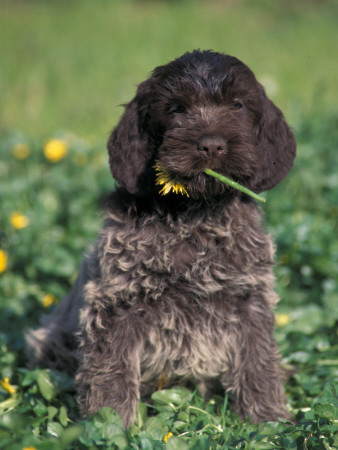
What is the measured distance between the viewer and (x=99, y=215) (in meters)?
3.89

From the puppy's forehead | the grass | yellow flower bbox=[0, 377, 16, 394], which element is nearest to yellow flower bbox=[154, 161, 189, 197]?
the puppy's forehead

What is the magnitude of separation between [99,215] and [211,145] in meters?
1.07

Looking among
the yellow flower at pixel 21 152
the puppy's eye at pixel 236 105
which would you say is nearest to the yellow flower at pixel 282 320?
the puppy's eye at pixel 236 105

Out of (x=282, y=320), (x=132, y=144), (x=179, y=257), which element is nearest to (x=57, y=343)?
(x=179, y=257)

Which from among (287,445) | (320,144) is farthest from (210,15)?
(287,445)

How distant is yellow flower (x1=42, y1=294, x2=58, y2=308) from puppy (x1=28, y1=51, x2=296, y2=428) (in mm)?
1589

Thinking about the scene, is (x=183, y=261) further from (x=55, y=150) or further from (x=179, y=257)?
(x=55, y=150)

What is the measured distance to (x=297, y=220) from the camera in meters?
5.61

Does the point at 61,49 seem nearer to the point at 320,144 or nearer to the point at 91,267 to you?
the point at 320,144

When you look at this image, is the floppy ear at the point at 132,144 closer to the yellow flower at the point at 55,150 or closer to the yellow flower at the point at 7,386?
the yellow flower at the point at 7,386

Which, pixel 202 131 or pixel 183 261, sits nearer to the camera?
pixel 202 131

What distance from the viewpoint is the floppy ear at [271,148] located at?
3605 millimetres

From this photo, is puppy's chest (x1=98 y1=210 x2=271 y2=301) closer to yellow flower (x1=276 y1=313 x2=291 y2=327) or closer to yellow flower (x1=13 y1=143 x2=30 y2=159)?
yellow flower (x1=276 y1=313 x2=291 y2=327)

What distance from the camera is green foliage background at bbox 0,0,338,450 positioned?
3.34 metres
